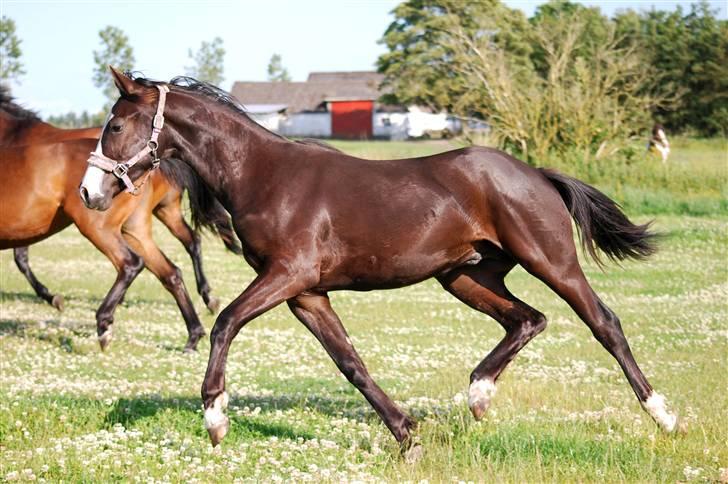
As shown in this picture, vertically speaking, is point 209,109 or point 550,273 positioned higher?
point 209,109

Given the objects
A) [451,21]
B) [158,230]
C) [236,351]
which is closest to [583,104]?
[158,230]

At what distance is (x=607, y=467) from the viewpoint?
5961 mm

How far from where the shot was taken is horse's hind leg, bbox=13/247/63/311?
48.6 ft

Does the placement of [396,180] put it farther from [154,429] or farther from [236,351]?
[236,351]

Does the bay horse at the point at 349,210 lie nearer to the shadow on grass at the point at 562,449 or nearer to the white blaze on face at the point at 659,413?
the white blaze on face at the point at 659,413

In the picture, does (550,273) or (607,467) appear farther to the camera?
(550,273)

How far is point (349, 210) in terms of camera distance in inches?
263

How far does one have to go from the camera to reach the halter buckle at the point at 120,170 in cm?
654

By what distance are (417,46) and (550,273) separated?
66583 mm

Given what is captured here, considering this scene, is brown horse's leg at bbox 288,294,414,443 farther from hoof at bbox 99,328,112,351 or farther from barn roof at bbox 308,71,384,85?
barn roof at bbox 308,71,384,85

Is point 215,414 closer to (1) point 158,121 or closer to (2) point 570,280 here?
(1) point 158,121

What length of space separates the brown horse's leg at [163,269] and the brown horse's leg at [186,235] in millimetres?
1845

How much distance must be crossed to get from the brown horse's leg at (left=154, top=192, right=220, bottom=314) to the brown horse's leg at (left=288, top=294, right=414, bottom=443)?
7.52 m

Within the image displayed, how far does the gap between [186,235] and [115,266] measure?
11.5 feet
